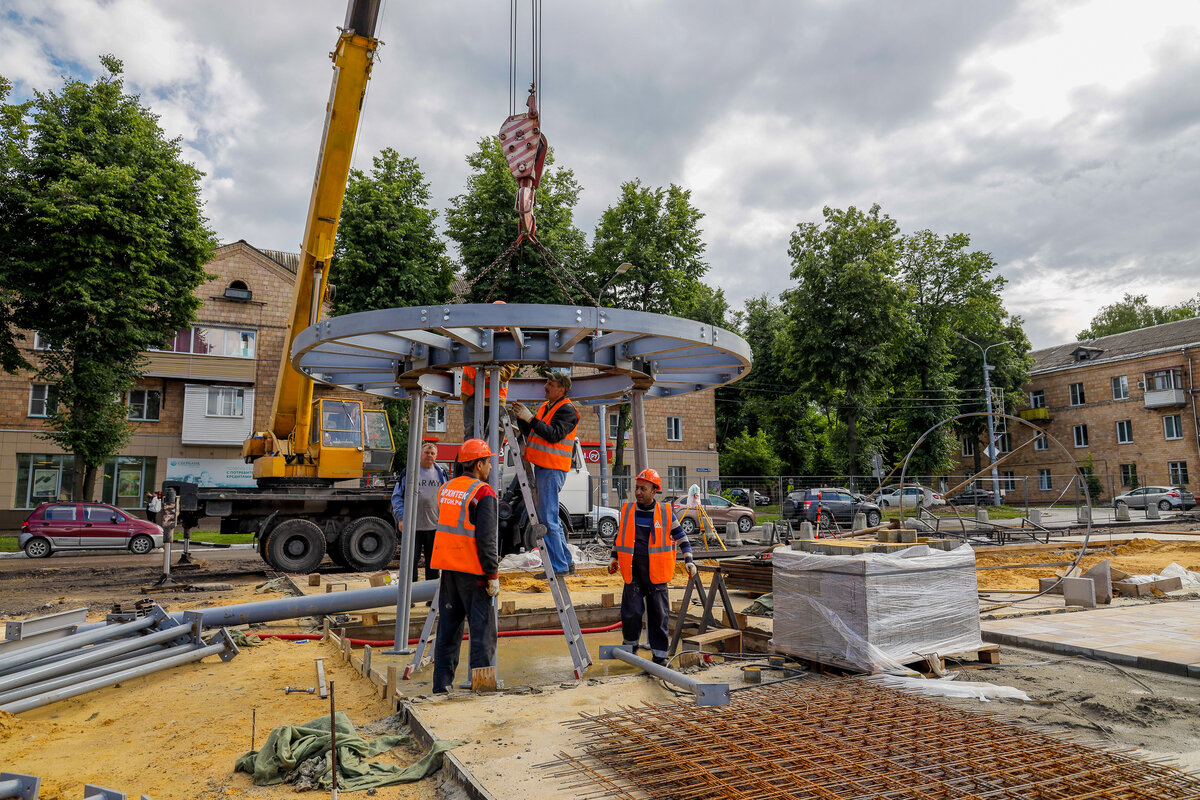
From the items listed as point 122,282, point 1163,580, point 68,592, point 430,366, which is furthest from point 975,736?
point 122,282

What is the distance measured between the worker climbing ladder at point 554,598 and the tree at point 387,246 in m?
21.0

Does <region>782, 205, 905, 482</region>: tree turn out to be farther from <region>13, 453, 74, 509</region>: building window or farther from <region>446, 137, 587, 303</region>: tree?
<region>13, 453, 74, 509</region>: building window

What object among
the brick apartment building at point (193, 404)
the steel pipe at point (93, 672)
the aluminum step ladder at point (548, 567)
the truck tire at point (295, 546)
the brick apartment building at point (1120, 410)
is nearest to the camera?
the steel pipe at point (93, 672)

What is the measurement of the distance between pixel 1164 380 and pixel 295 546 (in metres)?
48.3

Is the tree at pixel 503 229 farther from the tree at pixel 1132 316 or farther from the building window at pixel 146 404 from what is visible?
the tree at pixel 1132 316

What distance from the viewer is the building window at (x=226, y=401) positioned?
3133 cm

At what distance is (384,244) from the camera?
2772 centimetres

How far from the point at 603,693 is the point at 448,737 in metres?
1.40

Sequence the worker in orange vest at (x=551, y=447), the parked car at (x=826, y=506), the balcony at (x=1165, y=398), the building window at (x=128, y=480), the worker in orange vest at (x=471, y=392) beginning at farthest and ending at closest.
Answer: the balcony at (x=1165, y=398), the building window at (x=128, y=480), the parked car at (x=826, y=506), the worker in orange vest at (x=471, y=392), the worker in orange vest at (x=551, y=447)

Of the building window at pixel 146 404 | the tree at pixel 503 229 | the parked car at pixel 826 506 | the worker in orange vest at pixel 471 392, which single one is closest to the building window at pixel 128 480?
the building window at pixel 146 404

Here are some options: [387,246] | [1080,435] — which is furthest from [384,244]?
[1080,435]

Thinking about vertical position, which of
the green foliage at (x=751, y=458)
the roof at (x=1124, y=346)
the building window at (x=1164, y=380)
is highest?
the roof at (x=1124, y=346)

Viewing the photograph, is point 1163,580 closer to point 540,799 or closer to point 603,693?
point 603,693

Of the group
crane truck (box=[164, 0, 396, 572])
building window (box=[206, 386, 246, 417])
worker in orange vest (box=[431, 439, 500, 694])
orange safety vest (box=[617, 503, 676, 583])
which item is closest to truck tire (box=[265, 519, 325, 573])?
crane truck (box=[164, 0, 396, 572])
